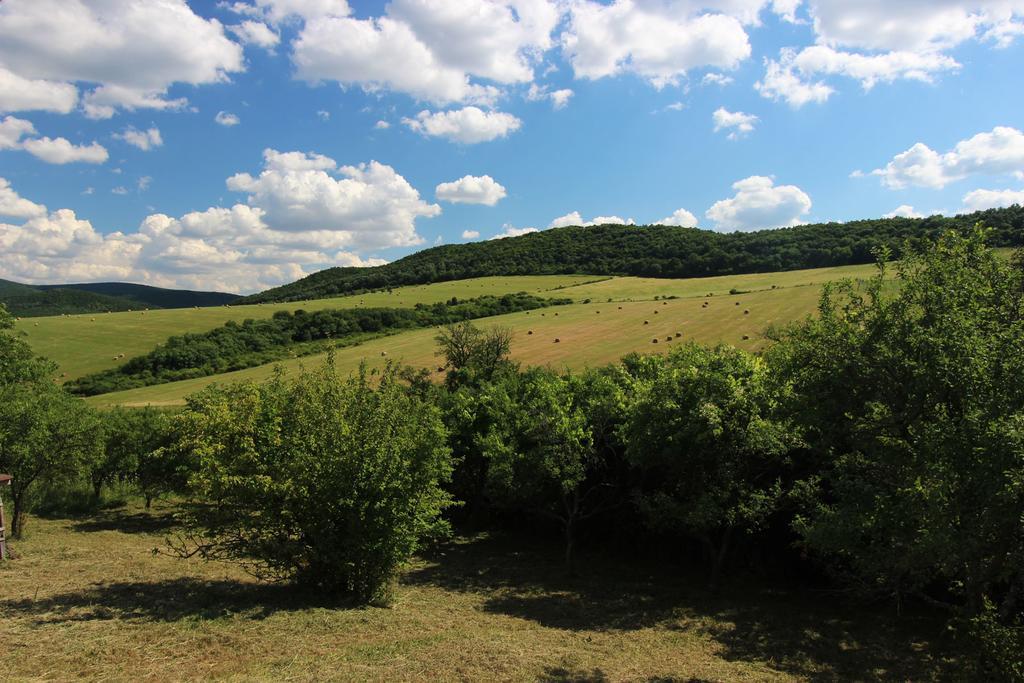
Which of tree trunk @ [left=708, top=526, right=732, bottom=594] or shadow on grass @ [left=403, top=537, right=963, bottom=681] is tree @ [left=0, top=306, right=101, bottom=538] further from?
tree trunk @ [left=708, top=526, right=732, bottom=594]

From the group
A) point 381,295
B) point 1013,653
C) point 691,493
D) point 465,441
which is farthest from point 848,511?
point 381,295

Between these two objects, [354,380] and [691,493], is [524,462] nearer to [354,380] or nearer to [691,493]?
[691,493]

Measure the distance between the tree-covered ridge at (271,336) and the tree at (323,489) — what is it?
230ft

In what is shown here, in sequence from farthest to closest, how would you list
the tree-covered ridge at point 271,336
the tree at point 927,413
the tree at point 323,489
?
1. the tree-covered ridge at point 271,336
2. the tree at point 323,489
3. the tree at point 927,413

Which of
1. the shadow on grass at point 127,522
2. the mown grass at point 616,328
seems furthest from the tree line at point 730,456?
the mown grass at point 616,328

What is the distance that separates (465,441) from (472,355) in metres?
20.7

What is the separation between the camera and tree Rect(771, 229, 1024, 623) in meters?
8.89

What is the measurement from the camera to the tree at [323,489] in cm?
1561

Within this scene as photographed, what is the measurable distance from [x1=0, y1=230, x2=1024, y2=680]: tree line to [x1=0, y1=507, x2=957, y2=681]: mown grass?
1.41 m

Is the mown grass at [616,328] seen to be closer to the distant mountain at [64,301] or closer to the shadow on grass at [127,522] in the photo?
the shadow on grass at [127,522]

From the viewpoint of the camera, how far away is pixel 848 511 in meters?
12.7

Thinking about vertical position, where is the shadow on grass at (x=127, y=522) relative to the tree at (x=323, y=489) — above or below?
below

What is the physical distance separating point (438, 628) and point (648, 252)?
128m

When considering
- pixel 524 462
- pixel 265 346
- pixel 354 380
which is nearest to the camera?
pixel 354 380
